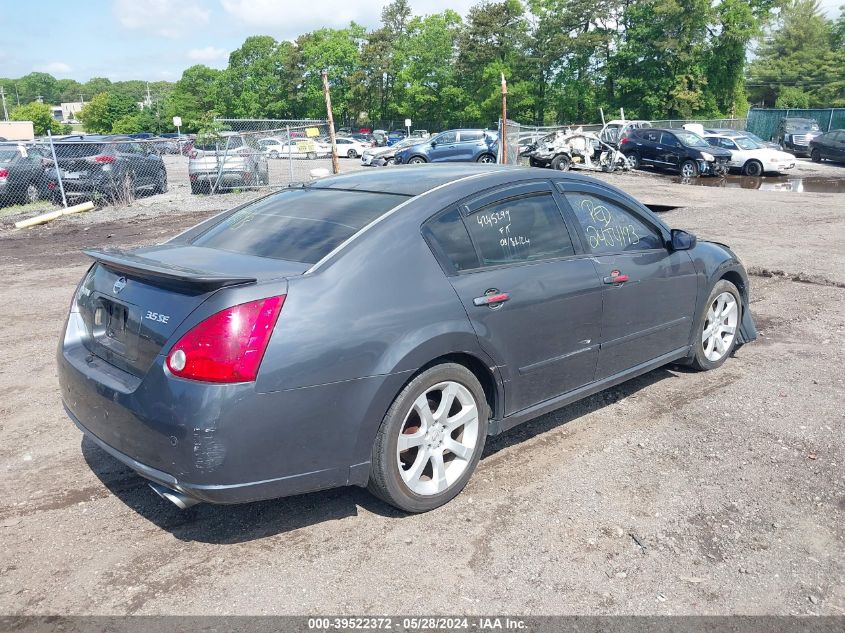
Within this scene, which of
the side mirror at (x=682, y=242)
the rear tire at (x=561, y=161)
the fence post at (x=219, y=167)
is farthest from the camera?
the rear tire at (x=561, y=161)

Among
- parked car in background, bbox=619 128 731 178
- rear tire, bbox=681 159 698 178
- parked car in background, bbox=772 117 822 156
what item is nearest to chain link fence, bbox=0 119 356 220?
parked car in background, bbox=619 128 731 178

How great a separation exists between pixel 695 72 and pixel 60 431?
209 feet

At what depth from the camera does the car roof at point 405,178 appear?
3.97 metres

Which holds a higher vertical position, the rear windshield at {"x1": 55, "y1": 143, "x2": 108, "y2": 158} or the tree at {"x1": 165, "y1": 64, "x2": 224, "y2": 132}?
the tree at {"x1": 165, "y1": 64, "x2": 224, "y2": 132}

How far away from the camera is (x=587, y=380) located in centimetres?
434

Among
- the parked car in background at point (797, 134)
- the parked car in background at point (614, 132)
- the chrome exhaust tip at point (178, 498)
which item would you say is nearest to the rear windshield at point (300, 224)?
the chrome exhaust tip at point (178, 498)

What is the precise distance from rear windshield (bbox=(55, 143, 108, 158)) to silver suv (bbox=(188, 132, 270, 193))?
9.03 feet

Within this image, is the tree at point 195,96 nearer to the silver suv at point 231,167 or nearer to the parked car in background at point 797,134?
the parked car in background at point 797,134

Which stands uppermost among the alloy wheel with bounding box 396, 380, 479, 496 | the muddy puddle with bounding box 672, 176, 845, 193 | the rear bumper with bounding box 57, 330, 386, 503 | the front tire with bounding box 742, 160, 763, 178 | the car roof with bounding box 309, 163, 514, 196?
the car roof with bounding box 309, 163, 514, 196

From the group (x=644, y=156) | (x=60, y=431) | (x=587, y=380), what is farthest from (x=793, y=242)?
(x=644, y=156)

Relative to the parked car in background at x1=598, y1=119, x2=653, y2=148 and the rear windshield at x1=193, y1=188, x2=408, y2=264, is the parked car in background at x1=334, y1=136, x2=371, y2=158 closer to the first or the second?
the parked car in background at x1=598, y1=119, x2=653, y2=148

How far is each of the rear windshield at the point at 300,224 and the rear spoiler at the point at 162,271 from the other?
1.36 ft

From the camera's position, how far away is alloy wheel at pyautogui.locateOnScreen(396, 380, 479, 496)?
11.4 ft

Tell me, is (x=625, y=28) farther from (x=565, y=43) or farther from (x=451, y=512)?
(x=451, y=512)
